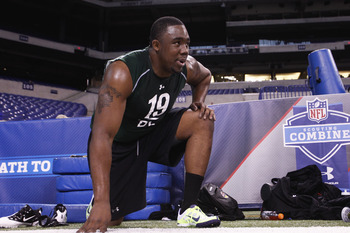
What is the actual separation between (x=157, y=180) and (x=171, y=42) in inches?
64.2

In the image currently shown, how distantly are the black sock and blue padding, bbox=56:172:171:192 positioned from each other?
1.20 meters

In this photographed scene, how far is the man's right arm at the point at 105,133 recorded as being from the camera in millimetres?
1384

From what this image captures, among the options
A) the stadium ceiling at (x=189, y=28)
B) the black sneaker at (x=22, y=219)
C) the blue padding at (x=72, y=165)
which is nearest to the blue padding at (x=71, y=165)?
the blue padding at (x=72, y=165)

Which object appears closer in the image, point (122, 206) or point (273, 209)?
point (122, 206)

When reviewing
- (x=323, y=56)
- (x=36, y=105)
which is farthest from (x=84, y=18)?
(x=323, y=56)

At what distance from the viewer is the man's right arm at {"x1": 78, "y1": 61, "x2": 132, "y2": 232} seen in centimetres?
138

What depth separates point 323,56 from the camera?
455cm

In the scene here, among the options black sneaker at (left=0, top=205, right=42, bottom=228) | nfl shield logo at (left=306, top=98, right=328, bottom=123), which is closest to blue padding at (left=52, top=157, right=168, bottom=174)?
black sneaker at (left=0, top=205, right=42, bottom=228)

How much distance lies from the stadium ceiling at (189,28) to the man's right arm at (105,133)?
17.4m

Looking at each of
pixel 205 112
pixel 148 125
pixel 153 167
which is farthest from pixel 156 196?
pixel 205 112

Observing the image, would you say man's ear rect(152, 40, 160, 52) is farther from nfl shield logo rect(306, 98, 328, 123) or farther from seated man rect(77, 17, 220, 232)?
Result: nfl shield logo rect(306, 98, 328, 123)

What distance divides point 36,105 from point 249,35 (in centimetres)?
1371

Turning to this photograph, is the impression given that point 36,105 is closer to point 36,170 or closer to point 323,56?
point 36,170

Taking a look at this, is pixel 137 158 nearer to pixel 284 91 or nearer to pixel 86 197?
pixel 86 197
